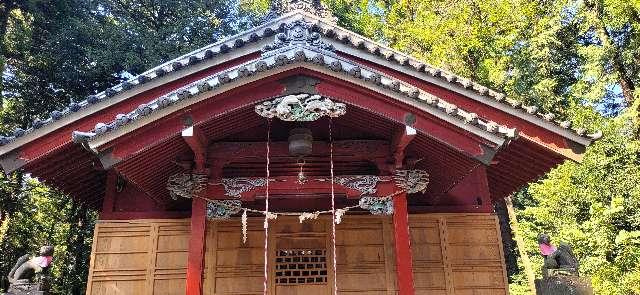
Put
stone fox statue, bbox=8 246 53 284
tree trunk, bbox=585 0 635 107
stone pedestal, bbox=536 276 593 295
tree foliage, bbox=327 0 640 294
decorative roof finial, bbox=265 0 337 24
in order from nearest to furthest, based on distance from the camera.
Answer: stone pedestal, bbox=536 276 593 295
stone fox statue, bbox=8 246 53 284
decorative roof finial, bbox=265 0 337 24
tree foliage, bbox=327 0 640 294
tree trunk, bbox=585 0 635 107

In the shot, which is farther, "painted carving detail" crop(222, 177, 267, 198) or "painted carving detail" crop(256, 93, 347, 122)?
"painted carving detail" crop(222, 177, 267, 198)

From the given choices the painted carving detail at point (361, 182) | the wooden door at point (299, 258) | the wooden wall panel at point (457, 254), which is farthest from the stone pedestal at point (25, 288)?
the wooden wall panel at point (457, 254)

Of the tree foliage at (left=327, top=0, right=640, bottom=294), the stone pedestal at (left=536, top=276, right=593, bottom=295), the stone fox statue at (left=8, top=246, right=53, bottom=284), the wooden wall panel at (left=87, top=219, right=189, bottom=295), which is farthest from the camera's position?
the tree foliage at (left=327, top=0, right=640, bottom=294)

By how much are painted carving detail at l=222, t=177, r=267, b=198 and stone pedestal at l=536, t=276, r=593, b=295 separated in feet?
13.8

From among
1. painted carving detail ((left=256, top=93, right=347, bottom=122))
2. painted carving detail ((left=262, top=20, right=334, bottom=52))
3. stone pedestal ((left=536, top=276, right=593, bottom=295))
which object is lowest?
stone pedestal ((left=536, top=276, right=593, bottom=295))

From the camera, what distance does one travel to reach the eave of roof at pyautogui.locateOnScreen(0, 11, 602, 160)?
7.47 metres

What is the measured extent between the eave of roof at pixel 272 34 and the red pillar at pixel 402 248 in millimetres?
2608

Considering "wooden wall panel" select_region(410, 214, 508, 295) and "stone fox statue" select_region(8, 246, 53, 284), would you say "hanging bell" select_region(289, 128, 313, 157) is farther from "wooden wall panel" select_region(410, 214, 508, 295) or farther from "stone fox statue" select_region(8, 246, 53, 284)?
"stone fox statue" select_region(8, 246, 53, 284)

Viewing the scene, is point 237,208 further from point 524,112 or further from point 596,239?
point 596,239

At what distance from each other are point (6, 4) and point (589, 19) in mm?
22702

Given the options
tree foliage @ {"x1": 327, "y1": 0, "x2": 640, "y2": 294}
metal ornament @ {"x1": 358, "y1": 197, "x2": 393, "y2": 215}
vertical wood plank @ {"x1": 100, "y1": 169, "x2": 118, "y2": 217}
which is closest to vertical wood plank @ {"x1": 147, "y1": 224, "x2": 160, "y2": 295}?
vertical wood plank @ {"x1": 100, "y1": 169, "x2": 118, "y2": 217}

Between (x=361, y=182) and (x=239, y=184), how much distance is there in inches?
71.0

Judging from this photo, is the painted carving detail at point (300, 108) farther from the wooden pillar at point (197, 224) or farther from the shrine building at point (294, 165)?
the wooden pillar at point (197, 224)

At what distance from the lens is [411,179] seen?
7406 millimetres
